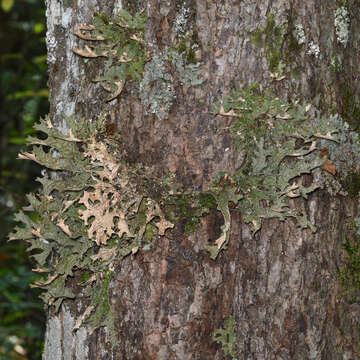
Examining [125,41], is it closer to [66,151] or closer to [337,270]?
[66,151]

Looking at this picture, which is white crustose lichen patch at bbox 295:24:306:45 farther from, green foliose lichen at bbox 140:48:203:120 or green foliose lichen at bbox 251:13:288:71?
green foliose lichen at bbox 140:48:203:120

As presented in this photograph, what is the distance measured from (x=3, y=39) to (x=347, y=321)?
267 inches

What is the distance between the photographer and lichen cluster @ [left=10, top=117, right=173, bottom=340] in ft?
5.00

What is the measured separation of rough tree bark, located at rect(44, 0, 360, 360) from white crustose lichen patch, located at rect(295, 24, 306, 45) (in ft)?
0.04

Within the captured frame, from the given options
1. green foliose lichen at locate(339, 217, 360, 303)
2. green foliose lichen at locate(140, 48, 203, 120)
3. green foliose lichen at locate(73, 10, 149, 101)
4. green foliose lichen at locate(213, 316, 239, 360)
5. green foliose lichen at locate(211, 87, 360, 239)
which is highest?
green foliose lichen at locate(73, 10, 149, 101)

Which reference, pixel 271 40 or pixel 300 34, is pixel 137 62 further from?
pixel 300 34

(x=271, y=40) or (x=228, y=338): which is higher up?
(x=271, y=40)

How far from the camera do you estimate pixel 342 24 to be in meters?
1.65

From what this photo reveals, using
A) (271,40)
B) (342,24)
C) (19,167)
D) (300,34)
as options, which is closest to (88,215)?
(271,40)

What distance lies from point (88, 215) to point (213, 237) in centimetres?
43

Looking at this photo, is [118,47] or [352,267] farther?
[352,267]

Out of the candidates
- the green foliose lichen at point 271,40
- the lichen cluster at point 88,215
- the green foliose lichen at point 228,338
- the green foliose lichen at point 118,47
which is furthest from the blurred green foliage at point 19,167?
the green foliose lichen at point 271,40

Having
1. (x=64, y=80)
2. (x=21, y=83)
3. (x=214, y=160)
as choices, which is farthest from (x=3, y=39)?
(x=214, y=160)

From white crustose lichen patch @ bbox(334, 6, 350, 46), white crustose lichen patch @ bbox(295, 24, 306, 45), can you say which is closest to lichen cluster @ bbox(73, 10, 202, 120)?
white crustose lichen patch @ bbox(295, 24, 306, 45)
